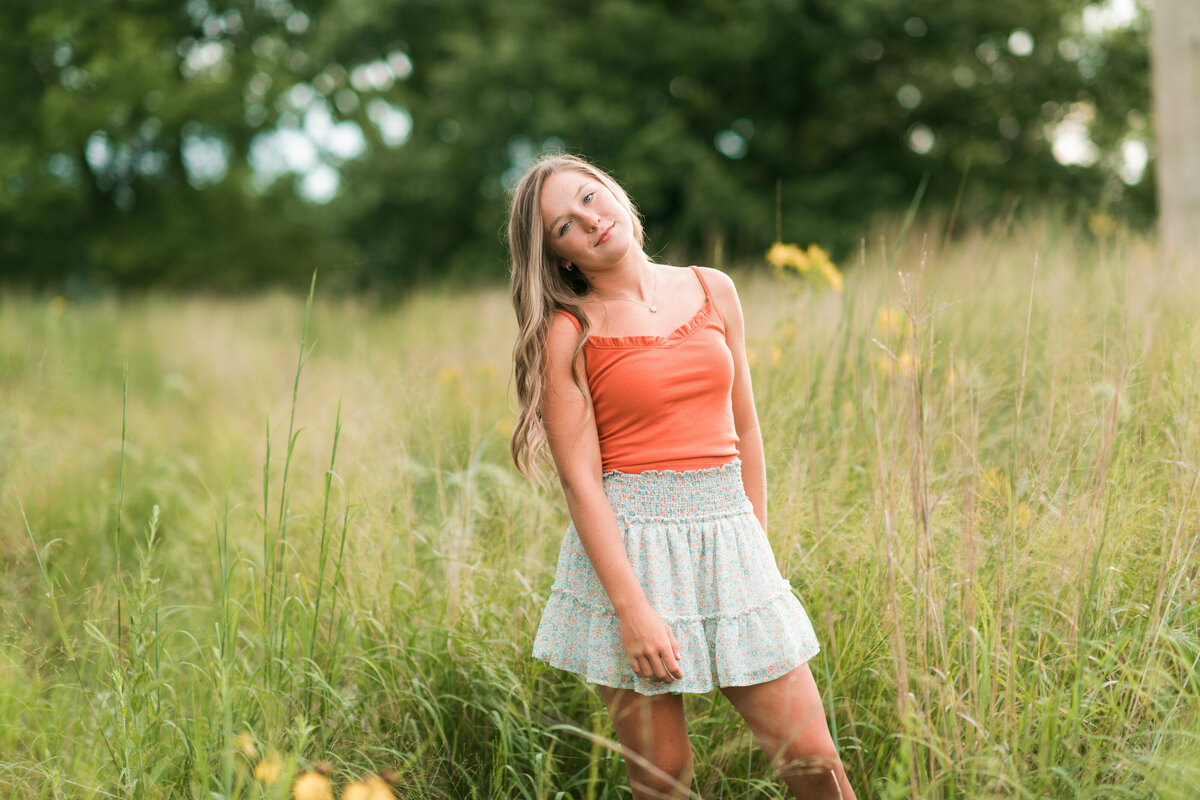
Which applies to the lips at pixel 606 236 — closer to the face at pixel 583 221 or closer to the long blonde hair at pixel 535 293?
the face at pixel 583 221

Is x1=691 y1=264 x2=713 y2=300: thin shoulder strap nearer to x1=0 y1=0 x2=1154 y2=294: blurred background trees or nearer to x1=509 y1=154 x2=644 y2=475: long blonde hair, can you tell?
x1=509 y1=154 x2=644 y2=475: long blonde hair

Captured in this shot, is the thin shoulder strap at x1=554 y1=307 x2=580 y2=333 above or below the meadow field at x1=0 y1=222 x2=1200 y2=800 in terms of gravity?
above

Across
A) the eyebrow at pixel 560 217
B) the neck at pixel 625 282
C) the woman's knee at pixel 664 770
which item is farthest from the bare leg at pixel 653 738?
the eyebrow at pixel 560 217

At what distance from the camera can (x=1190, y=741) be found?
1.57m

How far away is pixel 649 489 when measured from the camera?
5.57ft

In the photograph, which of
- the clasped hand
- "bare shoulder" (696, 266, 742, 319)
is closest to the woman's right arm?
the clasped hand

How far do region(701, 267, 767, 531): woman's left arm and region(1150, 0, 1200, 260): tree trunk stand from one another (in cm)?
453

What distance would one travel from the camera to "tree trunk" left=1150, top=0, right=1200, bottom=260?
17.2 ft

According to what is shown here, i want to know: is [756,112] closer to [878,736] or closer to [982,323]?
[982,323]

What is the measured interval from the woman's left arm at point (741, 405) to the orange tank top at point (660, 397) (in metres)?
0.11

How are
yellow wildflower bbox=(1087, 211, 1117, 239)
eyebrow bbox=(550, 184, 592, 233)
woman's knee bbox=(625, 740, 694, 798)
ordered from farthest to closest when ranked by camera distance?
yellow wildflower bbox=(1087, 211, 1117, 239), eyebrow bbox=(550, 184, 592, 233), woman's knee bbox=(625, 740, 694, 798)

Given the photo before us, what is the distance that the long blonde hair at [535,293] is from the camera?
174cm

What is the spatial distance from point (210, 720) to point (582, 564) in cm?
88

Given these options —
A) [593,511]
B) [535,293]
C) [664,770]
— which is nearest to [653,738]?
[664,770]
